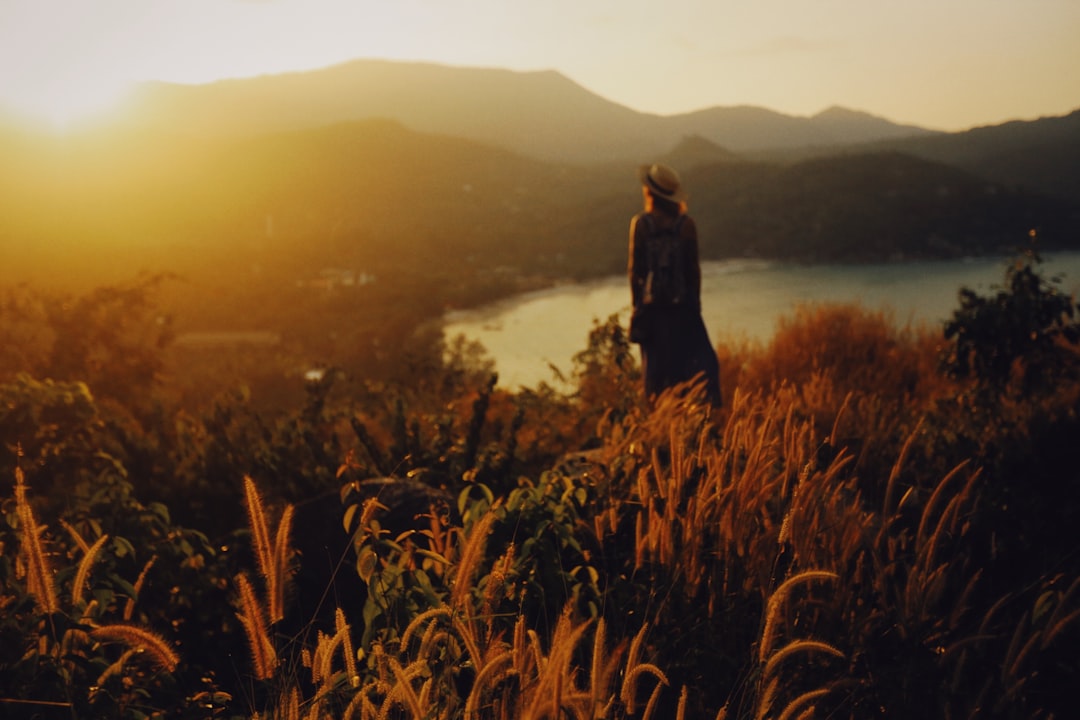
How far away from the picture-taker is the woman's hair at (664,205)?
534 centimetres

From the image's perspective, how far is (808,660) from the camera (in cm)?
220

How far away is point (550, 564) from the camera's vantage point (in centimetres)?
244

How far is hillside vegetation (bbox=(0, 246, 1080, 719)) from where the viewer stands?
1.67 metres

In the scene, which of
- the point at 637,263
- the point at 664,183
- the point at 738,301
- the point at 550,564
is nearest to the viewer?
the point at 550,564

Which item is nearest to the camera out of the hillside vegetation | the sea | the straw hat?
the hillside vegetation

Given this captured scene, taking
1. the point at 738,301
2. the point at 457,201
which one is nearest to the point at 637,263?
the point at 738,301

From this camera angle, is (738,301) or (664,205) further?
(738,301)

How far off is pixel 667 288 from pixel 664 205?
1.76ft

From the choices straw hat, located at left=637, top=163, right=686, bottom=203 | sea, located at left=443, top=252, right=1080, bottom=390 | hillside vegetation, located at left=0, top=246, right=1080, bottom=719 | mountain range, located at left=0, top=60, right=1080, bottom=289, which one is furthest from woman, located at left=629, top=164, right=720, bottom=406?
mountain range, located at left=0, top=60, right=1080, bottom=289

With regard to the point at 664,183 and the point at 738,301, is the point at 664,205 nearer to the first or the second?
the point at 664,183

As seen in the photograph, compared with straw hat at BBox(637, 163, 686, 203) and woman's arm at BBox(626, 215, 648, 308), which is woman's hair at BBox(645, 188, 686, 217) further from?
woman's arm at BBox(626, 215, 648, 308)

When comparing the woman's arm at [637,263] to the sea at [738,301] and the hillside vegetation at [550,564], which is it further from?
the sea at [738,301]

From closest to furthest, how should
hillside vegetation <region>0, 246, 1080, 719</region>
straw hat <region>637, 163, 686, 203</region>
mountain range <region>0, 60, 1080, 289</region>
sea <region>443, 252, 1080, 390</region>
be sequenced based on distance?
hillside vegetation <region>0, 246, 1080, 719</region>
straw hat <region>637, 163, 686, 203</region>
sea <region>443, 252, 1080, 390</region>
mountain range <region>0, 60, 1080, 289</region>

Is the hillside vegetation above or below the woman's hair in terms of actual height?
below
